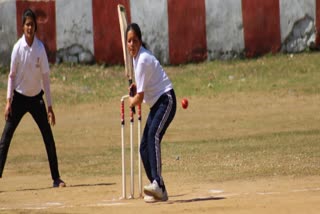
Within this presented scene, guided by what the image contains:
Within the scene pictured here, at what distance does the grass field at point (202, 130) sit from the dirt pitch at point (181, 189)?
23 millimetres

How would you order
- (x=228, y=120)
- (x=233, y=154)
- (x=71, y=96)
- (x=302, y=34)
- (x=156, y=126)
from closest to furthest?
(x=156, y=126), (x=233, y=154), (x=228, y=120), (x=71, y=96), (x=302, y=34)

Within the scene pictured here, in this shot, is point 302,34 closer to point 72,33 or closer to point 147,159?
point 72,33

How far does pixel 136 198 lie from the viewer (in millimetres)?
11641

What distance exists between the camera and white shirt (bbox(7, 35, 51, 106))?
12789 millimetres

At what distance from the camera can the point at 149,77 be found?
10.9 metres

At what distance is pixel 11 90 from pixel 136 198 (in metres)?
2.20

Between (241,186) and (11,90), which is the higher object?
(11,90)

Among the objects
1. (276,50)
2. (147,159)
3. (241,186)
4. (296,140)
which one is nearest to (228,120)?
(296,140)

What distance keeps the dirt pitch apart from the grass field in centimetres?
2

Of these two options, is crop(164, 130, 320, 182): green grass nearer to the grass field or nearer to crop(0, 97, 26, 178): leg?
the grass field

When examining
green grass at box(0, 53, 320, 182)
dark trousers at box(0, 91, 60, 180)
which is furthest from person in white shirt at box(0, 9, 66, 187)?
green grass at box(0, 53, 320, 182)

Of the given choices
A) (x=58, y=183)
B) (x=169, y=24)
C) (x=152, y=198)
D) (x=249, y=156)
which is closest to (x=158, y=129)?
(x=152, y=198)

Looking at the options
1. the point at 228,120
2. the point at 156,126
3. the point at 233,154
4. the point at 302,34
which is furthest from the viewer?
the point at 302,34

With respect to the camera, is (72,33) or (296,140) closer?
(296,140)
